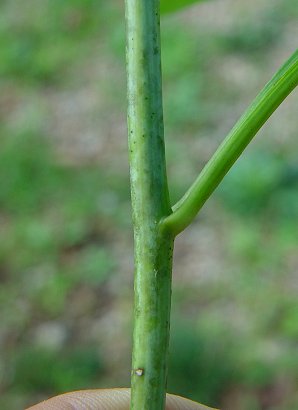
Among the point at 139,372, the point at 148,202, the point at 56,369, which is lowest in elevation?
the point at 56,369

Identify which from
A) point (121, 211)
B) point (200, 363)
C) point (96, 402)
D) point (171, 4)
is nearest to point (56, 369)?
point (200, 363)

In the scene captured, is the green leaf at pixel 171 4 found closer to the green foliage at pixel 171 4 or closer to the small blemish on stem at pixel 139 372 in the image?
the green foliage at pixel 171 4

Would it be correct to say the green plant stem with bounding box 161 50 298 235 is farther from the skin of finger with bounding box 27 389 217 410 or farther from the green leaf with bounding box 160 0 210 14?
the skin of finger with bounding box 27 389 217 410

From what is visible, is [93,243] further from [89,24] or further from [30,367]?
[89,24]

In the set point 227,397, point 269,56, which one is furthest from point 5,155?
point 227,397

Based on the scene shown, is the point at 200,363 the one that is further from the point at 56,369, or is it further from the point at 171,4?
the point at 171,4

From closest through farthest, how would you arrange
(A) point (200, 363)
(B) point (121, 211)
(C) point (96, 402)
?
(C) point (96, 402) < (A) point (200, 363) < (B) point (121, 211)

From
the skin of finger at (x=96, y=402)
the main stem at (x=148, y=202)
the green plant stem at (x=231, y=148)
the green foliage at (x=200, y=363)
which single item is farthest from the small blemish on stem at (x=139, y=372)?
the green foliage at (x=200, y=363)
